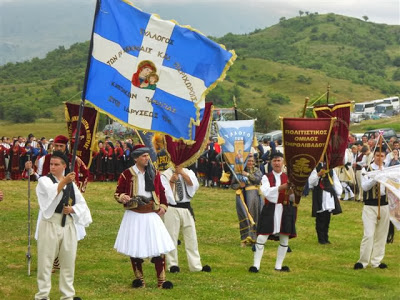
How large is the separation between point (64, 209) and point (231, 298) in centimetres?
257

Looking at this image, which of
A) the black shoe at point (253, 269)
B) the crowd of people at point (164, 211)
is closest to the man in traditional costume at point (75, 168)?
the crowd of people at point (164, 211)

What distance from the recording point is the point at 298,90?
319 ft

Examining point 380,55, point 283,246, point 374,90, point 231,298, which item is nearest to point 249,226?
point 283,246

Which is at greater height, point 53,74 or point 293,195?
point 53,74

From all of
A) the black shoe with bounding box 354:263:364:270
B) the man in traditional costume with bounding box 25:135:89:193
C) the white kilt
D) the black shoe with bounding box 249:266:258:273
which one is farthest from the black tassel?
the man in traditional costume with bounding box 25:135:89:193

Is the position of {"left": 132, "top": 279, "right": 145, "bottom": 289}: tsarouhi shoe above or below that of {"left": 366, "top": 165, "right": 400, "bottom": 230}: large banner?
below

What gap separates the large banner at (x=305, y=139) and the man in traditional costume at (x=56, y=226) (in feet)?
9.92

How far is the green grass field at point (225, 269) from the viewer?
1059 cm

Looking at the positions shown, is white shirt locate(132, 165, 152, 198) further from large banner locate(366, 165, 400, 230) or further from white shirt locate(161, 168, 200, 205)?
large banner locate(366, 165, 400, 230)

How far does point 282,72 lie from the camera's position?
10650 centimetres

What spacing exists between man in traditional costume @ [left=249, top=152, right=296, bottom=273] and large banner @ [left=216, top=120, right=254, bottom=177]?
2441 millimetres

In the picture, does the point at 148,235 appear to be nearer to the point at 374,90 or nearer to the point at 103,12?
the point at 103,12

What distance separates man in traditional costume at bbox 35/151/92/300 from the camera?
9.28 m

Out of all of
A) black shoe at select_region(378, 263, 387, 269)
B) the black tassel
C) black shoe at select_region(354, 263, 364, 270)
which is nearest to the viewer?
black shoe at select_region(354, 263, 364, 270)
